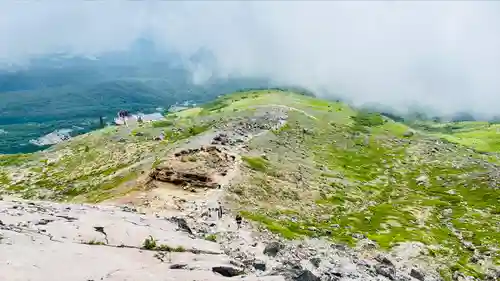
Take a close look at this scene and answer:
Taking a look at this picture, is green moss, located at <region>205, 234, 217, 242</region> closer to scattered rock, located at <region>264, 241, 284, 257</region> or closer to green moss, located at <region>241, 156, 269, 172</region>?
scattered rock, located at <region>264, 241, 284, 257</region>

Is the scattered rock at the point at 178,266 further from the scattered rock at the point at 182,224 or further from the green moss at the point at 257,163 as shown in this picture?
the green moss at the point at 257,163

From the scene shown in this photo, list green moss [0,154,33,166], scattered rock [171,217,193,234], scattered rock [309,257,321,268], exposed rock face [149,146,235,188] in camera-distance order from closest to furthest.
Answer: scattered rock [309,257,321,268] < scattered rock [171,217,193,234] < exposed rock face [149,146,235,188] < green moss [0,154,33,166]

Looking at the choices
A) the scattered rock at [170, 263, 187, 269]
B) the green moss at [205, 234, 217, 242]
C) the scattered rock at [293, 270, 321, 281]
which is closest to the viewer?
the scattered rock at [170, 263, 187, 269]

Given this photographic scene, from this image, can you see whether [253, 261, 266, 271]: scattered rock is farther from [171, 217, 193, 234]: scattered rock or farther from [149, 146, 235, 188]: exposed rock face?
[149, 146, 235, 188]: exposed rock face

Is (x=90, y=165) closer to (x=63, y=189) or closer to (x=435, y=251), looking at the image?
(x=63, y=189)

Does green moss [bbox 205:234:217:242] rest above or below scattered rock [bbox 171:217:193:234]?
below

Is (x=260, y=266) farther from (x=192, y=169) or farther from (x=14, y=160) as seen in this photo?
(x=14, y=160)

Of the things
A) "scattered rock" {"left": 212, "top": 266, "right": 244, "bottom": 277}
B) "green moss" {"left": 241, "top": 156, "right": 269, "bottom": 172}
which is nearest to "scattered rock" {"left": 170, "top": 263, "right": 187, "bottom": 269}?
"scattered rock" {"left": 212, "top": 266, "right": 244, "bottom": 277}

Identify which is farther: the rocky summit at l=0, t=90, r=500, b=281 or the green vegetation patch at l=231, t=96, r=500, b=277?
the green vegetation patch at l=231, t=96, r=500, b=277

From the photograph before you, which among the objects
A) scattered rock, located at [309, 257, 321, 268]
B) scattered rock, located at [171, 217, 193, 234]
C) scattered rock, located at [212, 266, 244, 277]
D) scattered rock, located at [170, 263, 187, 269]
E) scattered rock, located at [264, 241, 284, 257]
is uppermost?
scattered rock, located at [170, 263, 187, 269]
